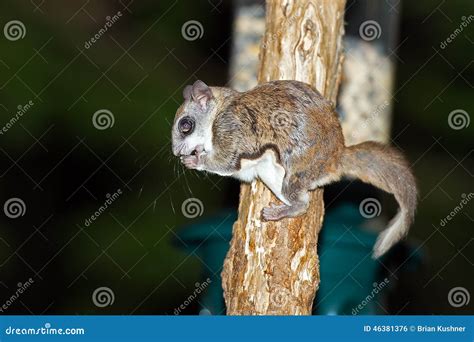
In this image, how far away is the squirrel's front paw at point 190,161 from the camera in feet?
11.9

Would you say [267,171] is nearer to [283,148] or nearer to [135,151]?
[283,148]

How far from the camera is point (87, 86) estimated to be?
539cm

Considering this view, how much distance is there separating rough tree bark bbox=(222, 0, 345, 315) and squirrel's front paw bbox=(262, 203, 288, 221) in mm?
90

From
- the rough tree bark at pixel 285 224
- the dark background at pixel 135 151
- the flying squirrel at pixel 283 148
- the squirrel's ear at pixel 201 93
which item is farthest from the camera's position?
the dark background at pixel 135 151

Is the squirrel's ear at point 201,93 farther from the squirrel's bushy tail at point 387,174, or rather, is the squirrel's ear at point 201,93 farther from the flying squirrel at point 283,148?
the squirrel's bushy tail at point 387,174

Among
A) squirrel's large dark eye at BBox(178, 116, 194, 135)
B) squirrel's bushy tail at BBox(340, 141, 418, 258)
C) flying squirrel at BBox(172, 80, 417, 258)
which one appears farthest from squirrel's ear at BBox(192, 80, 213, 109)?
squirrel's bushy tail at BBox(340, 141, 418, 258)

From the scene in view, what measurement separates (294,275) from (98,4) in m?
2.79

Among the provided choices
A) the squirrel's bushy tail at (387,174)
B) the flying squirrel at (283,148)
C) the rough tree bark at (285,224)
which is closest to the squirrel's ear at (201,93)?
the flying squirrel at (283,148)

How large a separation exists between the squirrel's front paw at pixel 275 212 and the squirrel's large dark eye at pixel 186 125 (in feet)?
1.94

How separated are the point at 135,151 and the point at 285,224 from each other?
1870 millimetres

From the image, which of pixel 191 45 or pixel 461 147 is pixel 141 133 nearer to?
pixel 191 45

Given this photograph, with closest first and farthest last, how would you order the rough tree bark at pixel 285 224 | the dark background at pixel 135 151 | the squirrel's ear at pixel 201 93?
the squirrel's ear at pixel 201 93 → the rough tree bark at pixel 285 224 → the dark background at pixel 135 151

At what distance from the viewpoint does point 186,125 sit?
3672 mm

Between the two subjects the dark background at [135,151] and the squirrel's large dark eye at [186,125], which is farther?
the dark background at [135,151]
